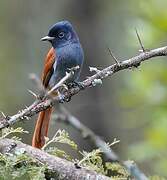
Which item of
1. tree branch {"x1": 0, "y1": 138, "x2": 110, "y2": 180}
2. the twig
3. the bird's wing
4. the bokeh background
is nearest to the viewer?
the twig

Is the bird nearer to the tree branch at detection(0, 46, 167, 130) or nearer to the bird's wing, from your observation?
the bird's wing

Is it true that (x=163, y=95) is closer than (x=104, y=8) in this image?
Yes

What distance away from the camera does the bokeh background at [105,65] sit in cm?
741

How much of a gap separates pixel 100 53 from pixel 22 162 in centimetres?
758

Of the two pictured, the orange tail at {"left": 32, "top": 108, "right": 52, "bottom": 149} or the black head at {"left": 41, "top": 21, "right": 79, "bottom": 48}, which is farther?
the black head at {"left": 41, "top": 21, "right": 79, "bottom": 48}

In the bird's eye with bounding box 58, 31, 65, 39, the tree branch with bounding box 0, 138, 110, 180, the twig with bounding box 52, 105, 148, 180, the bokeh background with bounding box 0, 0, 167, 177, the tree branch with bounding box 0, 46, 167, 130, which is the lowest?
the twig with bounding box 52, 105, 148, 180

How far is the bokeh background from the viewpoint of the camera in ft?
24.3

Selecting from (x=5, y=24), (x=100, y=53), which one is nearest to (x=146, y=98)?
(x=100, y=53)

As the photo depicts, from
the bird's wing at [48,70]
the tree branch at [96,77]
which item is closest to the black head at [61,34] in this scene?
the bird's wing at [48,70]

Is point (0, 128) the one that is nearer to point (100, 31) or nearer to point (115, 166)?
point (115, 166)

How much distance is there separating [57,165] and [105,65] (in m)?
7.88

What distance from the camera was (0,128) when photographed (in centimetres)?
414

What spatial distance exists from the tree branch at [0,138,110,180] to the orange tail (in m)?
0.89

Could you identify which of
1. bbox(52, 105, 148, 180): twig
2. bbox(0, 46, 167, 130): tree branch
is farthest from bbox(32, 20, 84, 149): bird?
bbox(52, 105, 148, 180): twig
